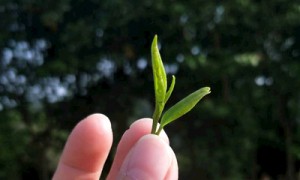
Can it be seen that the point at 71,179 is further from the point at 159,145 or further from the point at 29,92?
the point at 29,92

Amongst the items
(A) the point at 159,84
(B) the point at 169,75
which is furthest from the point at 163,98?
(B) the point at 169,75

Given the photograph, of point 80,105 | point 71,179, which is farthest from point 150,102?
point 71,179

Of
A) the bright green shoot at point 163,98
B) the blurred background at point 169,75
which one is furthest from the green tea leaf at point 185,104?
the blurred background at point 169,75

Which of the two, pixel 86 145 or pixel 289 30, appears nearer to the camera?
pixel 86 145

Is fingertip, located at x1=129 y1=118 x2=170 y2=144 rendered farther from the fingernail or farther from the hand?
the fingernail

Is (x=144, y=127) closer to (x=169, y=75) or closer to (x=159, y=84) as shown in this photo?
(x=159, y=84)

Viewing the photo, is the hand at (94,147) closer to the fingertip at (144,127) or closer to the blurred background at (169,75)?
the fingertip at (144,127)
